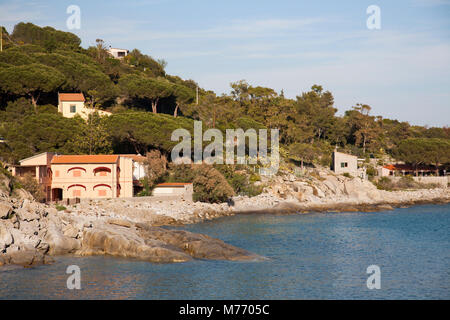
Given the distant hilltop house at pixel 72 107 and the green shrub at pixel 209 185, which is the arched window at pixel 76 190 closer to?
the green shrub at pixel 209 185

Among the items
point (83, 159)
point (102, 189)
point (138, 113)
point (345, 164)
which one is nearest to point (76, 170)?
point (83, 159)

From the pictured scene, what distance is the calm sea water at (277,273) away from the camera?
25.8 m

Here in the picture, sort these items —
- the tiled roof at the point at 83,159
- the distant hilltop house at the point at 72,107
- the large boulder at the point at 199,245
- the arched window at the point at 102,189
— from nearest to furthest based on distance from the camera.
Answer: the large boulder at the point at 199,245 < the tiled roof at the point at 83,159 < the arched window at the point at 102,189 < the distant hilltop house at the point at 72,107

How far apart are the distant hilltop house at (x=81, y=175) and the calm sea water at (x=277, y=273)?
1278 cm

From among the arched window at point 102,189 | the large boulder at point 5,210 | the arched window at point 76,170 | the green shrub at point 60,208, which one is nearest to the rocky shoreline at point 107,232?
the large boulder at point 5,210

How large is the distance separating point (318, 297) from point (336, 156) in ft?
195

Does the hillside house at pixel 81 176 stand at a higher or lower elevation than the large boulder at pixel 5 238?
higher

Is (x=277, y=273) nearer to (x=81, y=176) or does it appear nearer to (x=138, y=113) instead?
(x=81, y=176)

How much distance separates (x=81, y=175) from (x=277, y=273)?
97.8 ft

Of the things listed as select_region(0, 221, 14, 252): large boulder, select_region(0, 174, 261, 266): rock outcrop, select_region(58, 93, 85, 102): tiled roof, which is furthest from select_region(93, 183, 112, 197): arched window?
select_region(58, 93, 85, 102): tiled roof

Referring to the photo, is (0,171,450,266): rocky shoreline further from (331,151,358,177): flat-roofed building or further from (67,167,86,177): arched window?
(331,151,358,177): flat-roofed building

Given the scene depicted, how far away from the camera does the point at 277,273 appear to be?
2983 cm

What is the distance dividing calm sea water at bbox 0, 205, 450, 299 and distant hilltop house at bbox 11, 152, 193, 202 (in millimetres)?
12784
